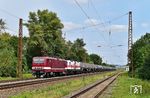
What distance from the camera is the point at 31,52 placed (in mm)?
100938

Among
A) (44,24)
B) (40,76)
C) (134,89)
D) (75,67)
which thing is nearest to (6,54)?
(40,76)

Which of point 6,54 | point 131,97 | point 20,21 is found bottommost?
point 131,97

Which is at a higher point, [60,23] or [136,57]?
[60,23]

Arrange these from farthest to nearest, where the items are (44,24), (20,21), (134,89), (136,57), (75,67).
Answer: (44,24) → (75,67) → (136,57) → (20,21) → (134,89)

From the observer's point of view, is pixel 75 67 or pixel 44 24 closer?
pixel 75 67

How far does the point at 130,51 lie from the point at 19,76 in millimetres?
19590

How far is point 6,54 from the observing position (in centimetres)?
6438

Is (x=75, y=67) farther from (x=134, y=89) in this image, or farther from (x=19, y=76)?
(x=134, y=89)

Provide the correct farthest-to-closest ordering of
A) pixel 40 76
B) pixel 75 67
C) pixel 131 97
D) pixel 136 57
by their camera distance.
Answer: pixel 75 67 < pixel 136 57 < pixel 40 76 < pixel 131 97

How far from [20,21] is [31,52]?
44.1 meters

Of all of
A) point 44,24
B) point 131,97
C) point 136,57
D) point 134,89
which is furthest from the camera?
point 44,24

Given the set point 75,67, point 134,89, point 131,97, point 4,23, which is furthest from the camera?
point 4,23

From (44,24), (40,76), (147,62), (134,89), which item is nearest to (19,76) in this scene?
(40,76)

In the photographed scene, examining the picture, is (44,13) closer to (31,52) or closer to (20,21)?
(31,52)
